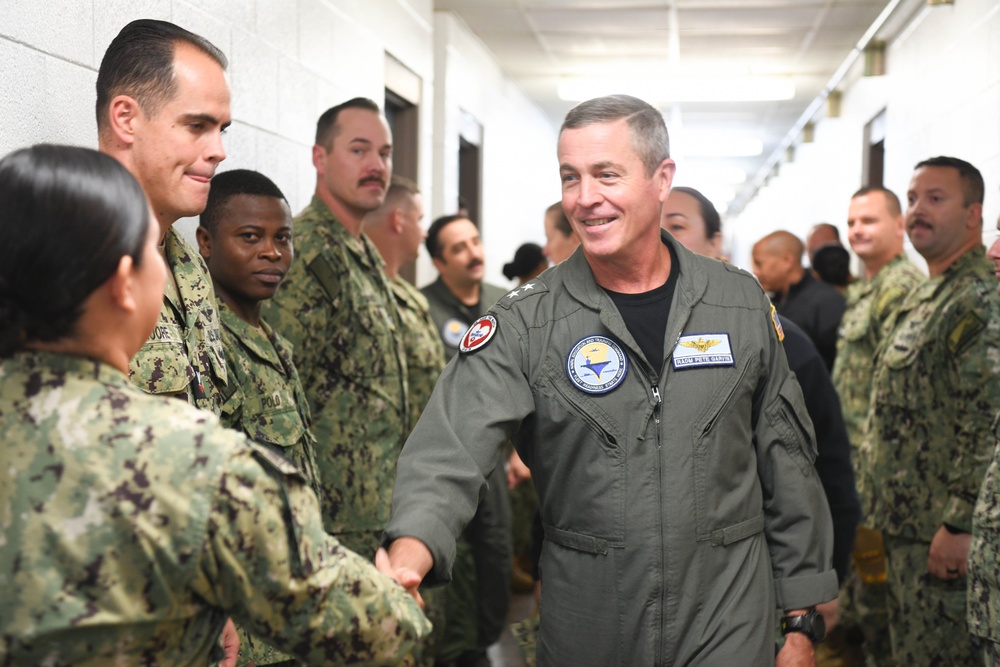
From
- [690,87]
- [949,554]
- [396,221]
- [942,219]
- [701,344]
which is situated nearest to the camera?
[701,344]

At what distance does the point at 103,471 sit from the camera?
106 cm

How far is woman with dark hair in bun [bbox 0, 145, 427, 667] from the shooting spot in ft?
3.48

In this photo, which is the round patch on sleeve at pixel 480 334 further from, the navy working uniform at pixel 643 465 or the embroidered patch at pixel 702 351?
the embroidered patch at pixel 702 351

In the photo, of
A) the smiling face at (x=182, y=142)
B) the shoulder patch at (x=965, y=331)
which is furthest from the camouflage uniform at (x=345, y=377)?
the shoulder patch at (x=965, y=331)

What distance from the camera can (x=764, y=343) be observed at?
76.2 inches

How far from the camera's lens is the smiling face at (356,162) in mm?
3234

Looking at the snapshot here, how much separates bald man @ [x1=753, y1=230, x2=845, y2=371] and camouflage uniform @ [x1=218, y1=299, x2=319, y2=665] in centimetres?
298

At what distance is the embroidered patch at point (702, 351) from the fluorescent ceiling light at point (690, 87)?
630 cm

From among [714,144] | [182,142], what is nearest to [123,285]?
[182,142]

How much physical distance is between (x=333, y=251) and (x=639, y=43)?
440cm

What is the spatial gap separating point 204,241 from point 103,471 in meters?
1.54

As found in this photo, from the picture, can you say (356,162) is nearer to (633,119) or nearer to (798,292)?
(633,119)

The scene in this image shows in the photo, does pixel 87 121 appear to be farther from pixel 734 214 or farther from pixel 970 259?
pixel 734 214

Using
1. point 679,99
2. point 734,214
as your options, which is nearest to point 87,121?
point 679,99
